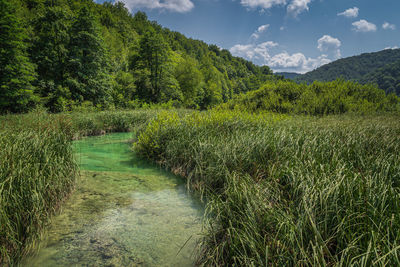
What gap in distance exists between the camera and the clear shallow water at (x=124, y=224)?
2.75m

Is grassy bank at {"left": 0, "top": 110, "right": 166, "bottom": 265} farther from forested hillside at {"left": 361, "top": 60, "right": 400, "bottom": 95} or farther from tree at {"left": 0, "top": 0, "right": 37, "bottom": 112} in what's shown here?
forested hillside at {"left": 361, "top": 60, "right": 400, "bottom": 95}

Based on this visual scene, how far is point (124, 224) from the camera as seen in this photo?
3549 millimetres

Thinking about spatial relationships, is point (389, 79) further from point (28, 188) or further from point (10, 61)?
point (10, 61)

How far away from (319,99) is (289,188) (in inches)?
445

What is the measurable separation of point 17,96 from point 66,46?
8758 millimetres

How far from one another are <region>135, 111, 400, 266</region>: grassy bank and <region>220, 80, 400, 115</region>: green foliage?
658 cm

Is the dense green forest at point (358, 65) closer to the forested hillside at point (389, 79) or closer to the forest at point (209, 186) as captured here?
the forested hillside at point (389, 79)

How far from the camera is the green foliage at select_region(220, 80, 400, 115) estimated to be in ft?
40.6

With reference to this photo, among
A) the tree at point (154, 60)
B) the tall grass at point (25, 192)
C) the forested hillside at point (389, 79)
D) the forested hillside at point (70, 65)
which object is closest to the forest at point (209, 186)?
the tall grass at point (25, 192)

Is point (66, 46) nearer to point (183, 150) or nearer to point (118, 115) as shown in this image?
point (118, 115)

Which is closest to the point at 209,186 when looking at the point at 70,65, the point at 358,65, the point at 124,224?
the point at 124,224

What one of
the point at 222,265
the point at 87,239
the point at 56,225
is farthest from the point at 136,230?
the point at 222,265

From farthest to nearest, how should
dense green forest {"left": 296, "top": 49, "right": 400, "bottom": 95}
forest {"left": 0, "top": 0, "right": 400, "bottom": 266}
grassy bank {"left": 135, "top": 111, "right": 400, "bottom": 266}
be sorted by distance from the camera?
dense green forest {"left": 296, "top": 49, "right": 400, "bottom": 95} → forest {"left": 0, "top": 0, "right": 400, "bottom": 266} → grassy bank {"left": 135, "top": 111, "right": 400, "bottom": 266}

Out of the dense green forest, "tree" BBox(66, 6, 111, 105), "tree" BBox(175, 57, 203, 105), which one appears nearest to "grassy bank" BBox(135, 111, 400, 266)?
"tree" BBox(66, 6, 111, 105)
